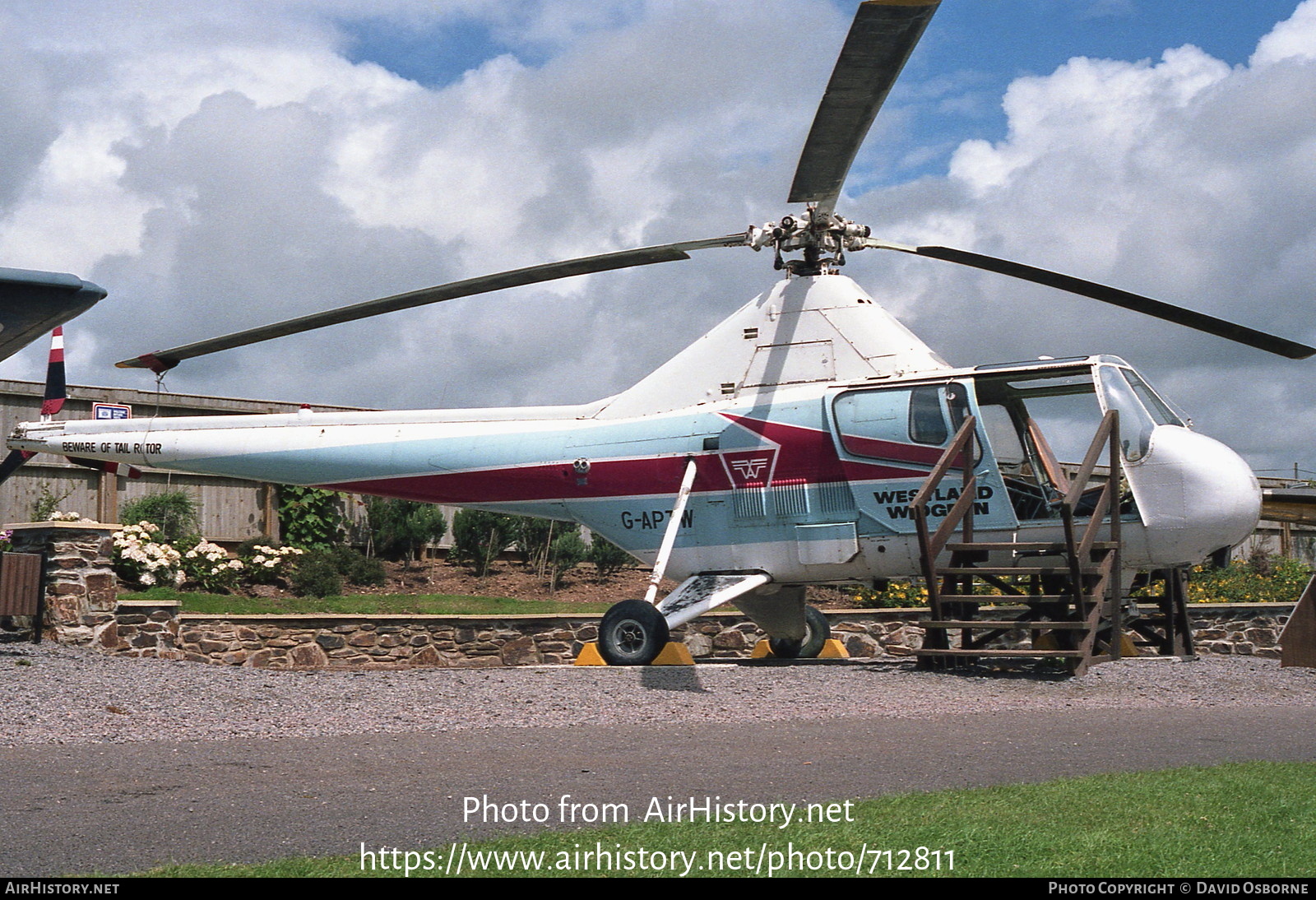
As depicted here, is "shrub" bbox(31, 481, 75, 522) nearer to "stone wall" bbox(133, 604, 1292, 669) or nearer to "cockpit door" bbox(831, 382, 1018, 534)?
"stone wall" bbox(133, 604, 1292, 669)

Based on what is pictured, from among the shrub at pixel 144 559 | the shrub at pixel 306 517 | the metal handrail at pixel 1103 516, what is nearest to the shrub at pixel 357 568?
the shrub at pixel 306 517

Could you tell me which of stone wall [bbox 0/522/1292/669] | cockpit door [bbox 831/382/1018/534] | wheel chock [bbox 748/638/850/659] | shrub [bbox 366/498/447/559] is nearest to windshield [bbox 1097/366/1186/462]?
cockpit door [bbox 831/382/1018/534]

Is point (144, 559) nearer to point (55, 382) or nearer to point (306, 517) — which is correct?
point (55, 382)

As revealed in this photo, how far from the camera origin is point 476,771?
523 centimetres

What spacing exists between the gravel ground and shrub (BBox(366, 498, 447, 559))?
9092 mm

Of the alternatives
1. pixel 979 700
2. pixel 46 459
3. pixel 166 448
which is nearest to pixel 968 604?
pixel 979 700

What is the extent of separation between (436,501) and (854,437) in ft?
14.1

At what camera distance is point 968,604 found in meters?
9.88

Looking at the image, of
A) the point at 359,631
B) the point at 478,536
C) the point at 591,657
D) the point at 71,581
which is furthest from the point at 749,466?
the point at 478,536

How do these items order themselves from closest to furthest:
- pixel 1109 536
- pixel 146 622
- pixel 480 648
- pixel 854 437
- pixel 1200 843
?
pixel 1200 843
pixel 1109 536
pixel 854 437
pixel 146 622
pixel 480 648

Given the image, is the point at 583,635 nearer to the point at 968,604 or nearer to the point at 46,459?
the point at 968,604

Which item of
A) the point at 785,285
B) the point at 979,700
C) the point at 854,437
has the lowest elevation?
the point at 979,700

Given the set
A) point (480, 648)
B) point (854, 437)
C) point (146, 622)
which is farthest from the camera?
point (480, 648)

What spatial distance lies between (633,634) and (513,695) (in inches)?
91.9
